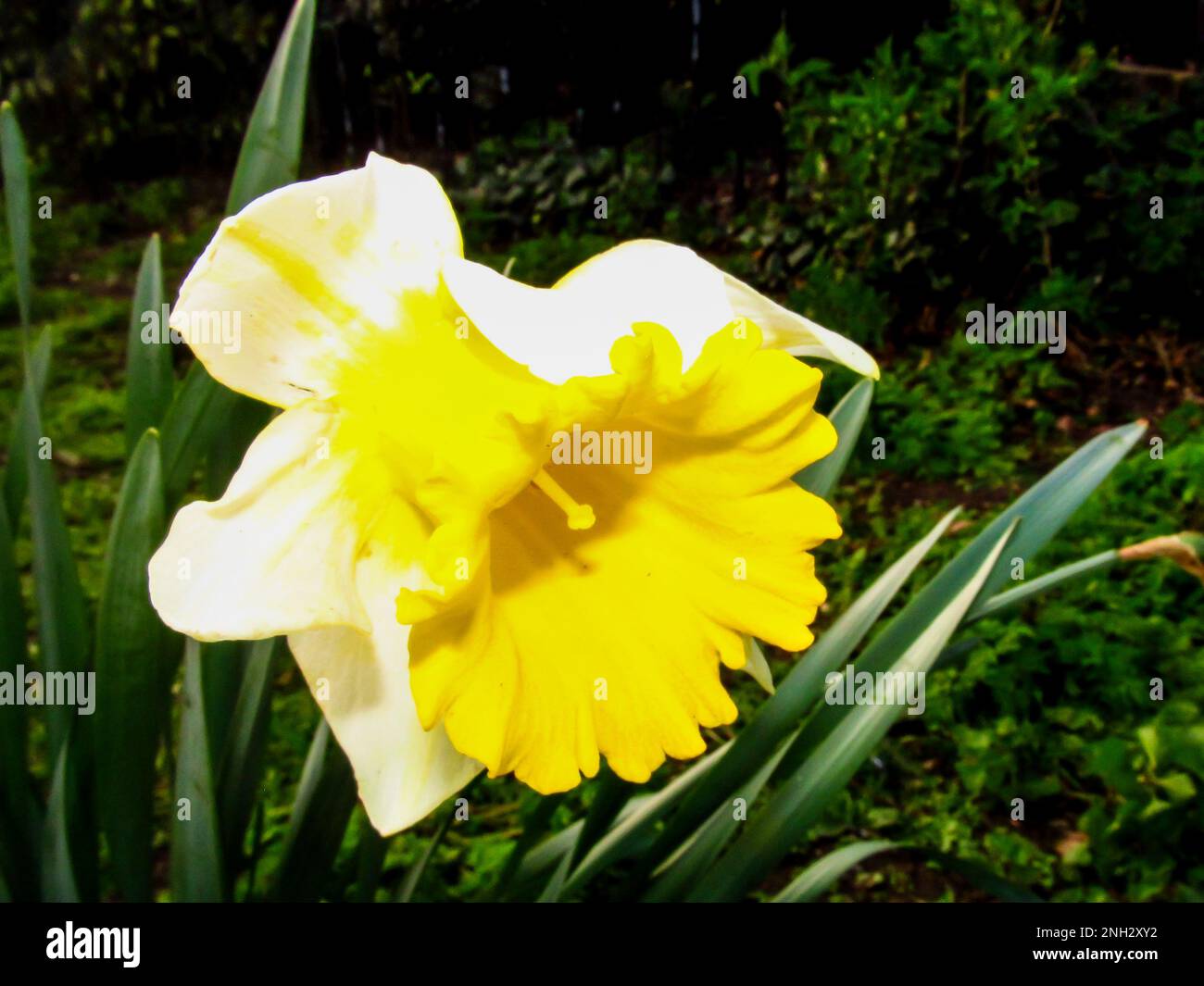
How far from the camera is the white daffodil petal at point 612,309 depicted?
64 centimetres

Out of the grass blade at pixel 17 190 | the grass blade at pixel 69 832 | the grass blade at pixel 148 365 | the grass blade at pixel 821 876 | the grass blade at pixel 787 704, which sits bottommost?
the grass blade at pixel 821 876

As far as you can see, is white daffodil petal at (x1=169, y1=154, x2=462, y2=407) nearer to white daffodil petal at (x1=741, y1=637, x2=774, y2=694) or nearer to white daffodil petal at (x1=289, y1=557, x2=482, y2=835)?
white daffodil petal at (x1=289, y1=557, x2=482, y2=835)

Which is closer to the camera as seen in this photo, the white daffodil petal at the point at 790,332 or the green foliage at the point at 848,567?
the white daffodil petal at the point at 790,332

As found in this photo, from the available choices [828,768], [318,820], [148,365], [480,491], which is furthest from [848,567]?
[480,491]

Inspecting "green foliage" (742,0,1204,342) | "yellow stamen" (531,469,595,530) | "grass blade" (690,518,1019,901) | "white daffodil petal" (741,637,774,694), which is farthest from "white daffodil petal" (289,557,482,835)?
"green foliage" (742,0,1204,342)

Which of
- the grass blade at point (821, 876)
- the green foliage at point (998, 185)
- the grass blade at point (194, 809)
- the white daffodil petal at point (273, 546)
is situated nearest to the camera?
the white daffodil petal at point (273, 546)

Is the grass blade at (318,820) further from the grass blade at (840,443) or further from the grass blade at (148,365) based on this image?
the grass blade at (840,443)

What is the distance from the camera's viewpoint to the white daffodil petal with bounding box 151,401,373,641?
1.94 feet

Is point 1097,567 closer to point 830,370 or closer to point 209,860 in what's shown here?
point 209,860

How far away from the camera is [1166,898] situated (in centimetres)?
147

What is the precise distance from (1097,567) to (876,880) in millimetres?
776

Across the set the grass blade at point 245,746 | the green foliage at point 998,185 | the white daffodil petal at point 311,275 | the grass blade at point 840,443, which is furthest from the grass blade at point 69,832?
the green foliage at point 998,185

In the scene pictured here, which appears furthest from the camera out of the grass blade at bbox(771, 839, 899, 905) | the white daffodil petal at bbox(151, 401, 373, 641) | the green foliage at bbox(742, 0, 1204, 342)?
the green foliage at bbox(742, 0, 1204, 342)
